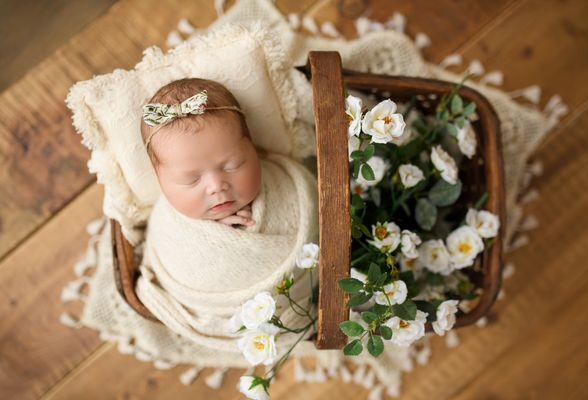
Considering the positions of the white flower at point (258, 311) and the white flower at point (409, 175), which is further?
the white flower at point (409, 175)

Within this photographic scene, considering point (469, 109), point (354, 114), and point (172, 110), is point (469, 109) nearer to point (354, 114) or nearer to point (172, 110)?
point (354, 114)

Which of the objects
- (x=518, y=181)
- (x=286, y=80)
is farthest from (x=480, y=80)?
(x=286, y=80)

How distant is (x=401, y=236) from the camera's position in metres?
0.90

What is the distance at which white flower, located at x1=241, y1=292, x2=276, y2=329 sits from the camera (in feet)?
2.37

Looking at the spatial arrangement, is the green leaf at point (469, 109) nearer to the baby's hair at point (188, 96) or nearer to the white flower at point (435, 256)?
the white flower at point (435, 256)

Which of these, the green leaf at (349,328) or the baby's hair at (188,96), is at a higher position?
the baby's hair at (188,96)

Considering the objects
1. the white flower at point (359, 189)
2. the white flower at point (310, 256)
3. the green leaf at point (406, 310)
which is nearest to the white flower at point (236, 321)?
the white flower at point (310, 256)

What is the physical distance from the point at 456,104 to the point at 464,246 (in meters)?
0.25

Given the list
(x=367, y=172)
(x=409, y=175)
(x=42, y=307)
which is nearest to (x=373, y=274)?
(x=367, y=172)

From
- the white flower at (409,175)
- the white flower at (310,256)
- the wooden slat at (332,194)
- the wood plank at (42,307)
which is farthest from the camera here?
the wood plank at (42,307)

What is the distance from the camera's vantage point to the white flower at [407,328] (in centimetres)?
78

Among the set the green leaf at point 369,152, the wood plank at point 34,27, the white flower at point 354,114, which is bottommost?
the green leaf at point 369,152

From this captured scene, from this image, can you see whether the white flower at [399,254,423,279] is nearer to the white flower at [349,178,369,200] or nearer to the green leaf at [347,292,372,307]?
the white flower at [349,178,369,200]

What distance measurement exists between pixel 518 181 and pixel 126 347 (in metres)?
0.93
